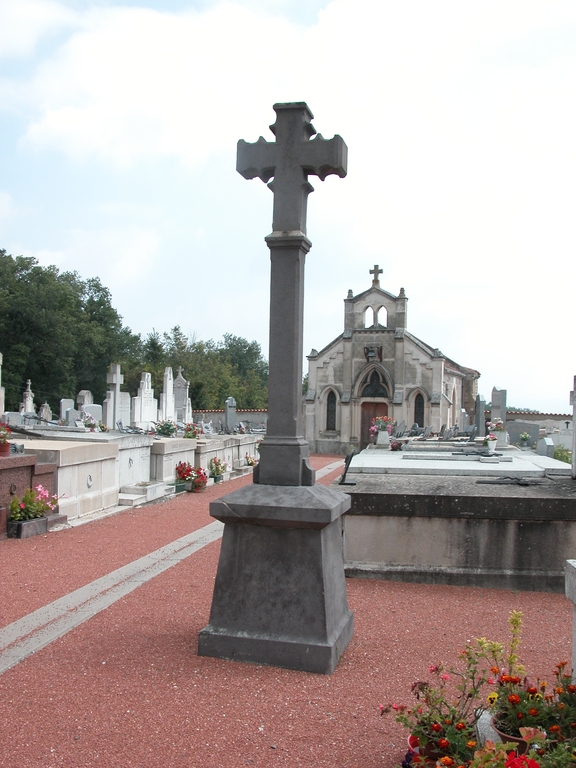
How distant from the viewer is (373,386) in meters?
33.2

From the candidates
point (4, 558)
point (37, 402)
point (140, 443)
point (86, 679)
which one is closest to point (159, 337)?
point (37, 402)

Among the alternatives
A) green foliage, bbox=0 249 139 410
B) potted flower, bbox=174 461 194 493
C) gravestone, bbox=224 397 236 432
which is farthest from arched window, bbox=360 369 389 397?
green foliage, bbox=0 249 139 410

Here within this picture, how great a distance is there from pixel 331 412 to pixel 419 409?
4725 mm

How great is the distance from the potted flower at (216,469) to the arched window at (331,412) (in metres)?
17.2

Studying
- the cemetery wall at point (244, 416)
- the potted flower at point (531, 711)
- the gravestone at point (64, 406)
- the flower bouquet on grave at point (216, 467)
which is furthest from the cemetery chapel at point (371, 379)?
the potted flower at point (531, 711)

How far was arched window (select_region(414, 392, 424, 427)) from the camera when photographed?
105ft

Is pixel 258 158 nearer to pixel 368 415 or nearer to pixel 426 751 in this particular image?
pixel 426 751

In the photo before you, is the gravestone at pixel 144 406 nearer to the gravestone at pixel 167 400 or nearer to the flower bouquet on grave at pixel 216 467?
the gravestone at pixel 167 400

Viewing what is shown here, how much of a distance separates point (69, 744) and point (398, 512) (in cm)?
388

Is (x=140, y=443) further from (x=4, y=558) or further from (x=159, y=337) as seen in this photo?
(x=159, y=337)

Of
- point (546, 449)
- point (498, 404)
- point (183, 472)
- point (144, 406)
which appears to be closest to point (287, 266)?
point (183, 472)

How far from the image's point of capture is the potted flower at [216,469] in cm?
1656

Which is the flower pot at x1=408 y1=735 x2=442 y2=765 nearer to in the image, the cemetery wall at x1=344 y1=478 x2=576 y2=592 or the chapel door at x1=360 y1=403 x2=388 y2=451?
the cemetery wall at x1=344 y1=478 x2=576 y2=592

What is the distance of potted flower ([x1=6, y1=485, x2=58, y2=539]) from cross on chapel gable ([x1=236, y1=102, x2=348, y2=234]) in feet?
19.2
